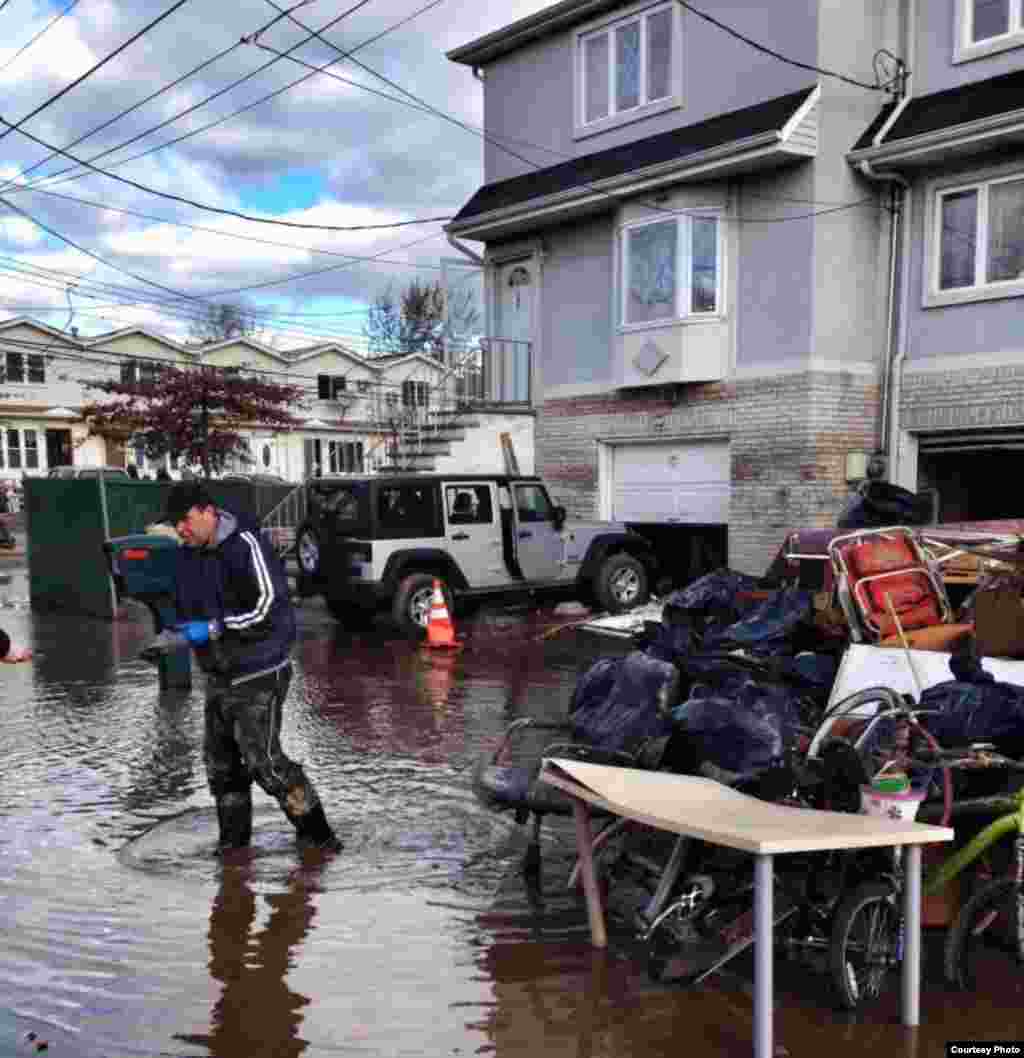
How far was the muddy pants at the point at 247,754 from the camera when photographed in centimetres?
519

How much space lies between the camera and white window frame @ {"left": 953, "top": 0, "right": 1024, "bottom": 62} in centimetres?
1246

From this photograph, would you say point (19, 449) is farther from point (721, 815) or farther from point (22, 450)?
point (721, 815)

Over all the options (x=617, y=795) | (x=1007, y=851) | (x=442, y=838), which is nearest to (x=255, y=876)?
(x=442, y=838)

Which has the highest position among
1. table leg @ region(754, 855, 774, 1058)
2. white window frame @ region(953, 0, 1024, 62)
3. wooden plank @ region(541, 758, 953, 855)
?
white window frame @ region(953, 0, 1024, 62)

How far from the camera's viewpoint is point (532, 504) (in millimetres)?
13406

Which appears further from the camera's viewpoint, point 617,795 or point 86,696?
point 86,696

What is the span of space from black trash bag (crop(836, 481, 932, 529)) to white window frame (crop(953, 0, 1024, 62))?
657 cm

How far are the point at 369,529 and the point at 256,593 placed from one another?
275 inches

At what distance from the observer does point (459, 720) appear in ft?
27.0

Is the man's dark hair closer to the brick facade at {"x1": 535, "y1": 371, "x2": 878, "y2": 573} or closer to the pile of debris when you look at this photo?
the pile of debris

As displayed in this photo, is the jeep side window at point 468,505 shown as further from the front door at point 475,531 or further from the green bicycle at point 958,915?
the green bicycle at point 958,915

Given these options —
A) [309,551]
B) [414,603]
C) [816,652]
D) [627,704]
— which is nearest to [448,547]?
[414,603]

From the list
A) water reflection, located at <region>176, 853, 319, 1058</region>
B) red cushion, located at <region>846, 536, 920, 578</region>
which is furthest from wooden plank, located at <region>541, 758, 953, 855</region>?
red cushion, located at <region>846, 536, 920, 578</region>

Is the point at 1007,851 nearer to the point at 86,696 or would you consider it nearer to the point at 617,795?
the point at 617,795
